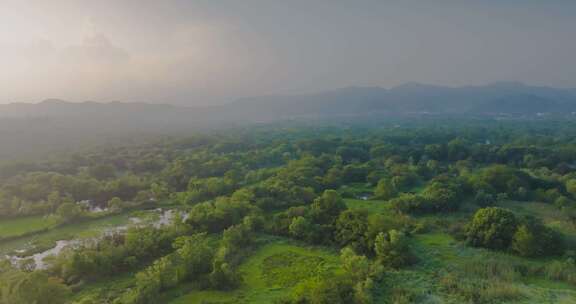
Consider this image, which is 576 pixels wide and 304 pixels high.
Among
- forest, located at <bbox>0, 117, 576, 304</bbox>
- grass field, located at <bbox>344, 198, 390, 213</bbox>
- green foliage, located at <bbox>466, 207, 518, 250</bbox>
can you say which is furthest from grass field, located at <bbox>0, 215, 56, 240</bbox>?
green foliage, located at <bbox>466, 207, 518, 250</bbox>

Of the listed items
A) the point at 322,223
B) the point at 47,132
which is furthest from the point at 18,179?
the point at 47,132

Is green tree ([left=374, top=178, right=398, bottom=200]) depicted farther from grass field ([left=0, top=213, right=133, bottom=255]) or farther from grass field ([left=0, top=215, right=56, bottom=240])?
grass field ([left=0, top=215, right=56, bottom=240])

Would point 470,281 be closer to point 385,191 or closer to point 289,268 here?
point 289,268

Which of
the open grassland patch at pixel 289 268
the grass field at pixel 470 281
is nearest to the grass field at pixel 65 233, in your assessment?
the open grassland patch at pixel 289 268

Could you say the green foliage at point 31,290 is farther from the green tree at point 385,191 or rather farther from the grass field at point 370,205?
the green tree at point 385,191

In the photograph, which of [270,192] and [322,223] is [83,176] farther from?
[322,223]

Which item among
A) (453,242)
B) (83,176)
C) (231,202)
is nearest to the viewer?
(453,242)
